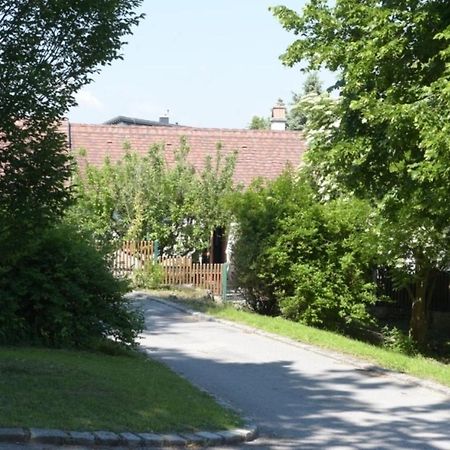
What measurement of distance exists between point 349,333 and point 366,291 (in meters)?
1.39

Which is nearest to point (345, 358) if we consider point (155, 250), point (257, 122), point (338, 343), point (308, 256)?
point (338, 343)

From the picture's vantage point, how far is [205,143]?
3634cm

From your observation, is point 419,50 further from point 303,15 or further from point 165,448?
point 165,448

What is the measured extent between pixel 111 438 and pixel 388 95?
7777 mm

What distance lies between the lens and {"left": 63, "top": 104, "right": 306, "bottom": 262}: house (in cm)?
3475

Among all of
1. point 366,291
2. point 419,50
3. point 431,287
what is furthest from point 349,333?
point 419,50

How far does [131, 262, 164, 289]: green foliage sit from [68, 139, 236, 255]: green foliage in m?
1.49

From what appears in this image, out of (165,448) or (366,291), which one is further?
(366,291)

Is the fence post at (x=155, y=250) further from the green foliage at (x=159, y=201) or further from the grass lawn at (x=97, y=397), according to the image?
the grass lawn at (x=97, y=397)

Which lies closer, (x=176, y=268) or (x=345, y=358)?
(x=345, y=358)

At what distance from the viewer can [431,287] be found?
24.4 meters

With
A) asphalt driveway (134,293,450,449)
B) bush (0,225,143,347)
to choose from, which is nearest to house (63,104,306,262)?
asphalt driveway (134,293,450,449)

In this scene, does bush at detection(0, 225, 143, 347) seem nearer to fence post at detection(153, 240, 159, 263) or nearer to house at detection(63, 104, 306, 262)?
fence post at detection(153, 240, 159, 263)

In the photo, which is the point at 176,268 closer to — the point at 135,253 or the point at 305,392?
the point at 135,253
